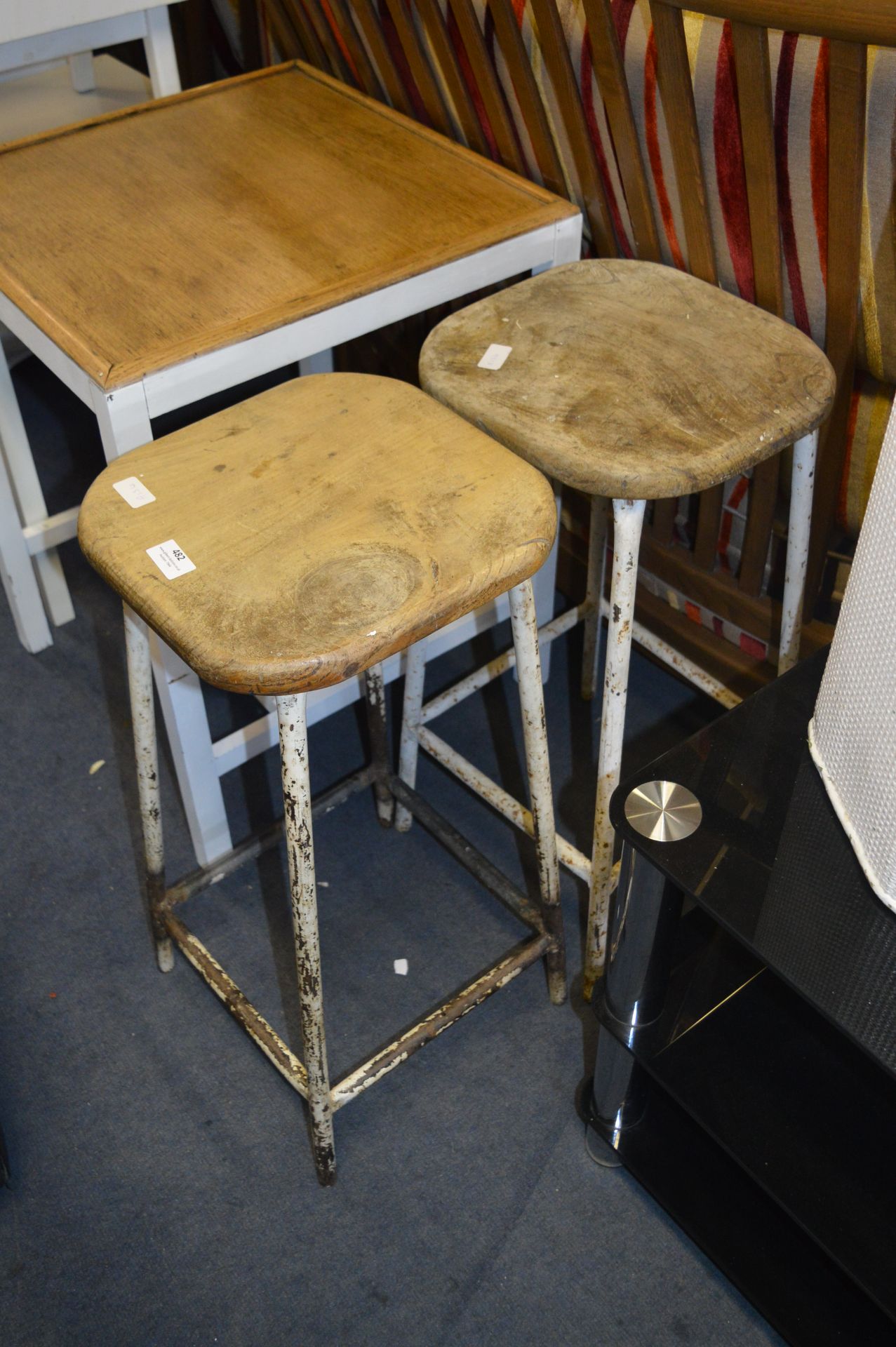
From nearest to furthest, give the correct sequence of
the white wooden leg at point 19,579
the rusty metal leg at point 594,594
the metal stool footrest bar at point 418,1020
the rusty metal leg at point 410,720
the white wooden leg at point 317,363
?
1. the metal stool footrest bar at point 418,1020
2. the rusty metal leg at point 410,720
3. the rusty metal leg at point 594,594
4. the white wooden leg at point 19,579
5. the white wooden leg at point 317,363

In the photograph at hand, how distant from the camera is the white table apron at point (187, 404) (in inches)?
46.1

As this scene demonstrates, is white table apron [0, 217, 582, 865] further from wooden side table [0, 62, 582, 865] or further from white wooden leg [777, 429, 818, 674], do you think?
white wooden leg [777, 429, 818, 674]

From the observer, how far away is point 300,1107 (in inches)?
53.9

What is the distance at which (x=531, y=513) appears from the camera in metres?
1.02

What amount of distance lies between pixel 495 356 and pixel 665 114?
0.99ft

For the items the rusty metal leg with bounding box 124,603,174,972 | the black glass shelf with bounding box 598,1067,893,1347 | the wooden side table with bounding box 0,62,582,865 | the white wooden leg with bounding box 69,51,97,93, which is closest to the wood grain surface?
the wooden side table with bounding box 0,62,582,865

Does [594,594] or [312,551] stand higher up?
[312,551]

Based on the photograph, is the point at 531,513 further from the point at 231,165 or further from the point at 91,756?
the point at 91,756

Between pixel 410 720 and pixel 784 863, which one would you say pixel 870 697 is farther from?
pixel 410 720

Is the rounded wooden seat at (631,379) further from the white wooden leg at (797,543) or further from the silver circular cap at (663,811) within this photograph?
the silver circular cap at (663,811)

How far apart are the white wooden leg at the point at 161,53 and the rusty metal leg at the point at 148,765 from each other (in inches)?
33.3

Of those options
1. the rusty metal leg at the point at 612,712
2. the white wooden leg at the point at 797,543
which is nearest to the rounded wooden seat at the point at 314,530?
the rusty metal leg at the point at 612,712

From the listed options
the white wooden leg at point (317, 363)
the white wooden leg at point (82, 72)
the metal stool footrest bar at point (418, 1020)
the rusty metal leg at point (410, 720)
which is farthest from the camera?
the white wooden leg at point (82, 72)

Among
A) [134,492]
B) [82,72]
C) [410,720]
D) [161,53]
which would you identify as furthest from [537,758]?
[82,72]
